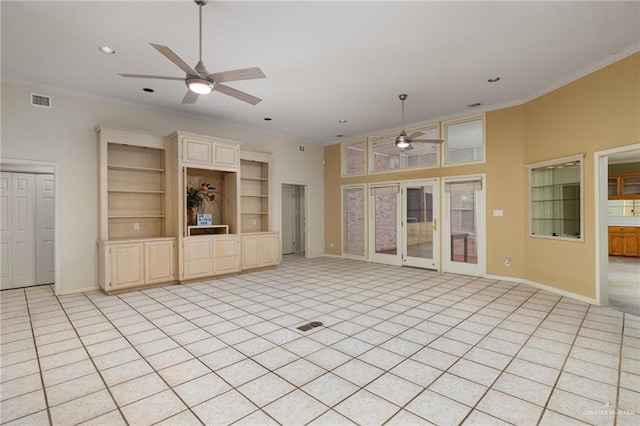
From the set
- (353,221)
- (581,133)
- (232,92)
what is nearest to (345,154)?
(353,221)

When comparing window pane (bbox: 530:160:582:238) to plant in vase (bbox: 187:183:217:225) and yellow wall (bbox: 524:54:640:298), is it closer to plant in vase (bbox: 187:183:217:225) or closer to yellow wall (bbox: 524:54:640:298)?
yellow wall (bbox: 524:54:640:298)

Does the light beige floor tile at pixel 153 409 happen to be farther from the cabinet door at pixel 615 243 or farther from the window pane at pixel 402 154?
the cabinet door at pixel 615 243

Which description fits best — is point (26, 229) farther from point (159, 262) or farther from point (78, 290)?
point (159, 262)

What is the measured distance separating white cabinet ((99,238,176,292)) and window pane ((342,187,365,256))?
4559mm

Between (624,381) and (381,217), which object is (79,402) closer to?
(624,381)

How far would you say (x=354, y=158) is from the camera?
331 inches

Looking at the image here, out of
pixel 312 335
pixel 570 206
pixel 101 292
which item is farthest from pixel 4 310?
pixel 570 206

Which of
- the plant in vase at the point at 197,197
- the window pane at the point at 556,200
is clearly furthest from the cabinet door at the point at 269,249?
the window pane at the point at 556,200

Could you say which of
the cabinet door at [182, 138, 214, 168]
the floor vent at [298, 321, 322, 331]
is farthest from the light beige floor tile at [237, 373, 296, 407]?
the cabinet door at [182, 138, 214, 168]

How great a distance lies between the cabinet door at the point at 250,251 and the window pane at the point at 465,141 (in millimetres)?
4569

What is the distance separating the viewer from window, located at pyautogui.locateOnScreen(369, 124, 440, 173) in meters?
6.75

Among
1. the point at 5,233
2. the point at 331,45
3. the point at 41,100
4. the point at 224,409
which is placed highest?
the point at 331,45

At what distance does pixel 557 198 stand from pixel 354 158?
470cm

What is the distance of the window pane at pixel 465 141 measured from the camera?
614cm
